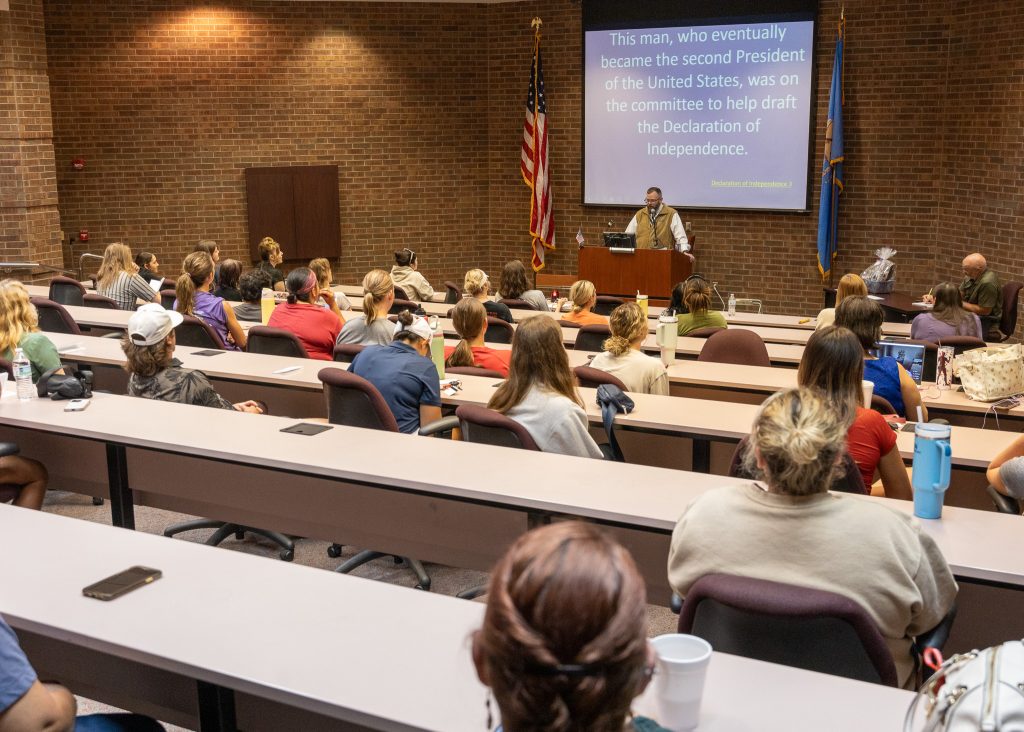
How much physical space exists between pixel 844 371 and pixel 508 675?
7.96 ft

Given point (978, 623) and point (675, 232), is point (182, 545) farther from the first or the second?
point (675, 232)

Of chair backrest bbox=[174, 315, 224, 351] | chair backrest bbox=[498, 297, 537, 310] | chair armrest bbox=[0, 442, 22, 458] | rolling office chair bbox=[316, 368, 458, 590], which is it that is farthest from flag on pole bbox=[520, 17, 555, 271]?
chair armrest bbox=[0, 442, 22, 458]

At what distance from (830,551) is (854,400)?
4.50ft

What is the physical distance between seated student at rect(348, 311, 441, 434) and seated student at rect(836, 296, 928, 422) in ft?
5.84

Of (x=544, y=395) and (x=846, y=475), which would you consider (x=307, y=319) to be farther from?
(x=846, y=475)

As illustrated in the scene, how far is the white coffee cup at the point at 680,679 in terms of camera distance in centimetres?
178

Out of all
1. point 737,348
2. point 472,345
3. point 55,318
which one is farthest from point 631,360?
point 55,318

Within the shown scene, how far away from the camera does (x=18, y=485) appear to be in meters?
4.25

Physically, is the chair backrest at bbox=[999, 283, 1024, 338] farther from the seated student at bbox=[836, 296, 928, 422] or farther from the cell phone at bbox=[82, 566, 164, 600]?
the cell phone at bbox=[82, 566, 164, 600]

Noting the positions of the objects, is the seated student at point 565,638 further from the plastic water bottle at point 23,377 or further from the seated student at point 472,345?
the seated student at point 472,345

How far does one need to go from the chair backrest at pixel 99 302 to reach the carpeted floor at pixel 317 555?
265 cm

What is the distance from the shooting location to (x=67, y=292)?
829 cm

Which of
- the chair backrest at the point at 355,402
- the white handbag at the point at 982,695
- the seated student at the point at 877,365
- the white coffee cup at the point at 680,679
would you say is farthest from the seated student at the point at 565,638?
the seated student at the point at 877,365

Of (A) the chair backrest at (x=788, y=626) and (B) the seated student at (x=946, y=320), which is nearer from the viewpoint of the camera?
(A) the chair backrest at (x=788, y=626)
